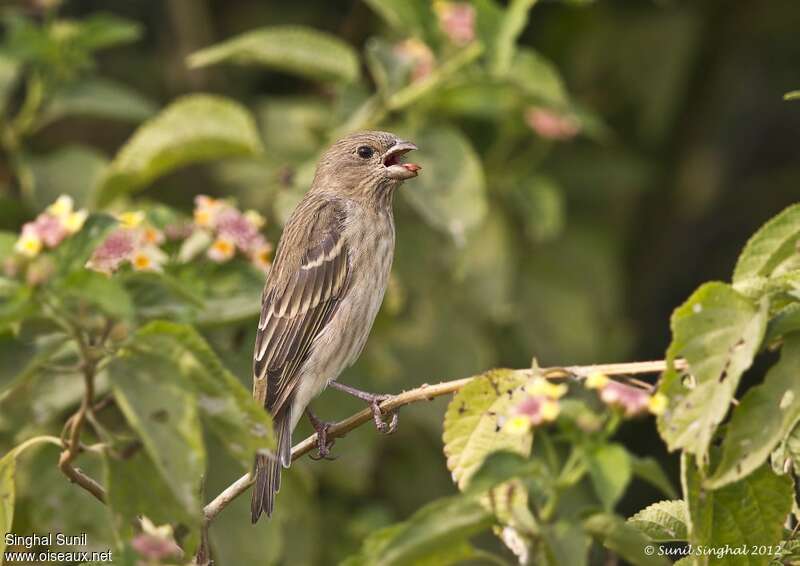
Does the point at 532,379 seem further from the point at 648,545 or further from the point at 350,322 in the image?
the point at 350,322

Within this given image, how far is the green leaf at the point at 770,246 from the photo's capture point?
2904 millimetres

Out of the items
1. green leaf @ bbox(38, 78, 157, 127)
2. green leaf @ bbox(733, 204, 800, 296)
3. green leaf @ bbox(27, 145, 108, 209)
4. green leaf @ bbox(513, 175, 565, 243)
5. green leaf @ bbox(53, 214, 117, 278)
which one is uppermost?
green leaf @ bbox(38, 78, 157, 127)

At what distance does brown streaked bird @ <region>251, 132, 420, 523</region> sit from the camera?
408cm

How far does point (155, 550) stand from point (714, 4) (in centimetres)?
548

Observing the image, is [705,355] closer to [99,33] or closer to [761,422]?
[761,422]

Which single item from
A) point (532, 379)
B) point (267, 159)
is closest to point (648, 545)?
point (532, 379)

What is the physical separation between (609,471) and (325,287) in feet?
7.71

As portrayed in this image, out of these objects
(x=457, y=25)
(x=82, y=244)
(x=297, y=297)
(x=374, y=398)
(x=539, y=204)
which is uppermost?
(x=457, y=25)

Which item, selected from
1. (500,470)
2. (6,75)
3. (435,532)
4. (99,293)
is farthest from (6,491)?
(6,75)

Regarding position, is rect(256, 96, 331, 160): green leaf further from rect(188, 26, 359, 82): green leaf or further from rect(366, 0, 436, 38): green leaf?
rect(366, 0, 436, 38): green leaf

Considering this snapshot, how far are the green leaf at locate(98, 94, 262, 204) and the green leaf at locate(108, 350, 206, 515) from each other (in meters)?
2.64

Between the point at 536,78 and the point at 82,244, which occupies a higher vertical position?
the point at 536,78

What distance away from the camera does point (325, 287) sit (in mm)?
4414

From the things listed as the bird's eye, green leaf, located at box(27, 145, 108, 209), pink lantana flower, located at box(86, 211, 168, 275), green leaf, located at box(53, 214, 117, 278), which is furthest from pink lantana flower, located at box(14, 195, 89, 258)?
green leaf, located at box(27, 145, 108, 209)
